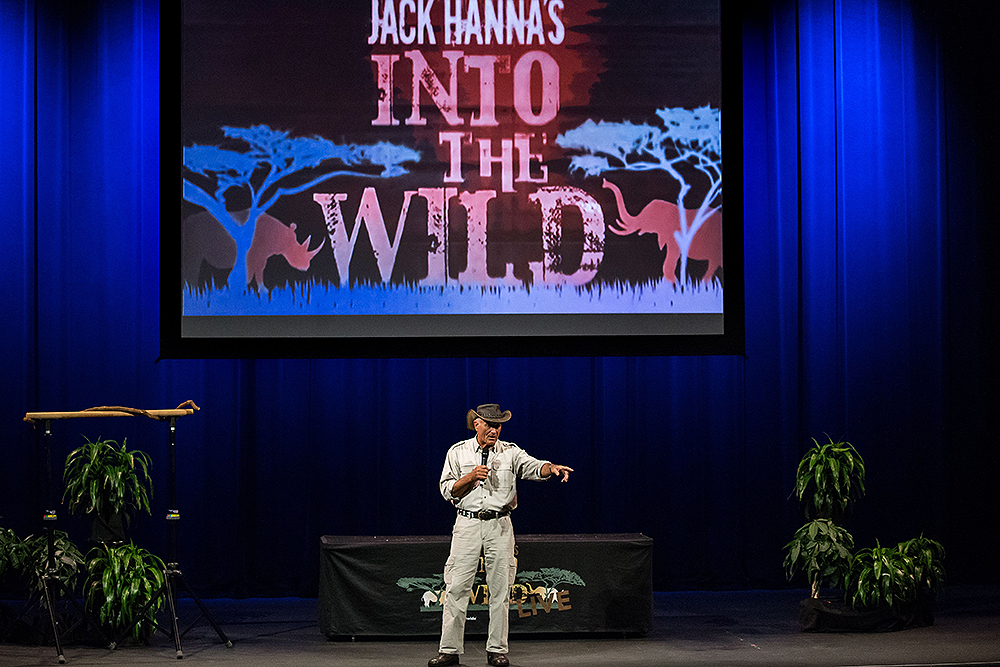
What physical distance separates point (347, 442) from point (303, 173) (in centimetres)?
196

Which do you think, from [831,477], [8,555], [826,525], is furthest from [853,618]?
[8,555]

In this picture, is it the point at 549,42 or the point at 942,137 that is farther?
the point at 942,137

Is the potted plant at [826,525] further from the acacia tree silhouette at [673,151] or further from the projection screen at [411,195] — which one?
the acacia tree silhouette at [673,151]

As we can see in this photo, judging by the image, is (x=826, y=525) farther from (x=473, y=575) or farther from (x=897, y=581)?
(x=473, y=575)

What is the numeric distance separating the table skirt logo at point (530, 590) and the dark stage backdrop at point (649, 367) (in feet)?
5.65

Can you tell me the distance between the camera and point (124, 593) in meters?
6.22

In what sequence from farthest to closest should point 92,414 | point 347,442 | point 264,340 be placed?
1. point 347,442
2. point 264,340
3. point 92,414

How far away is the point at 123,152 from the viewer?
26.5 ft

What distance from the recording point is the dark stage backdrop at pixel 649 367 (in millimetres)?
8047

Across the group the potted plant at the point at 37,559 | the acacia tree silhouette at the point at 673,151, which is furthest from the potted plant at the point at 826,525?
the potted plant at the point at 37,559

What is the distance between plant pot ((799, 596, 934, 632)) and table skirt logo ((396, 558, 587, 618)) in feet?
4.62

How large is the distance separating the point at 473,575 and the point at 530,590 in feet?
2.18

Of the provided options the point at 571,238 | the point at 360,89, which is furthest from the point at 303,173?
the point at 571,238

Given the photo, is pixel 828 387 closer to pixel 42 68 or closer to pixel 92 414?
pixel 92 414
